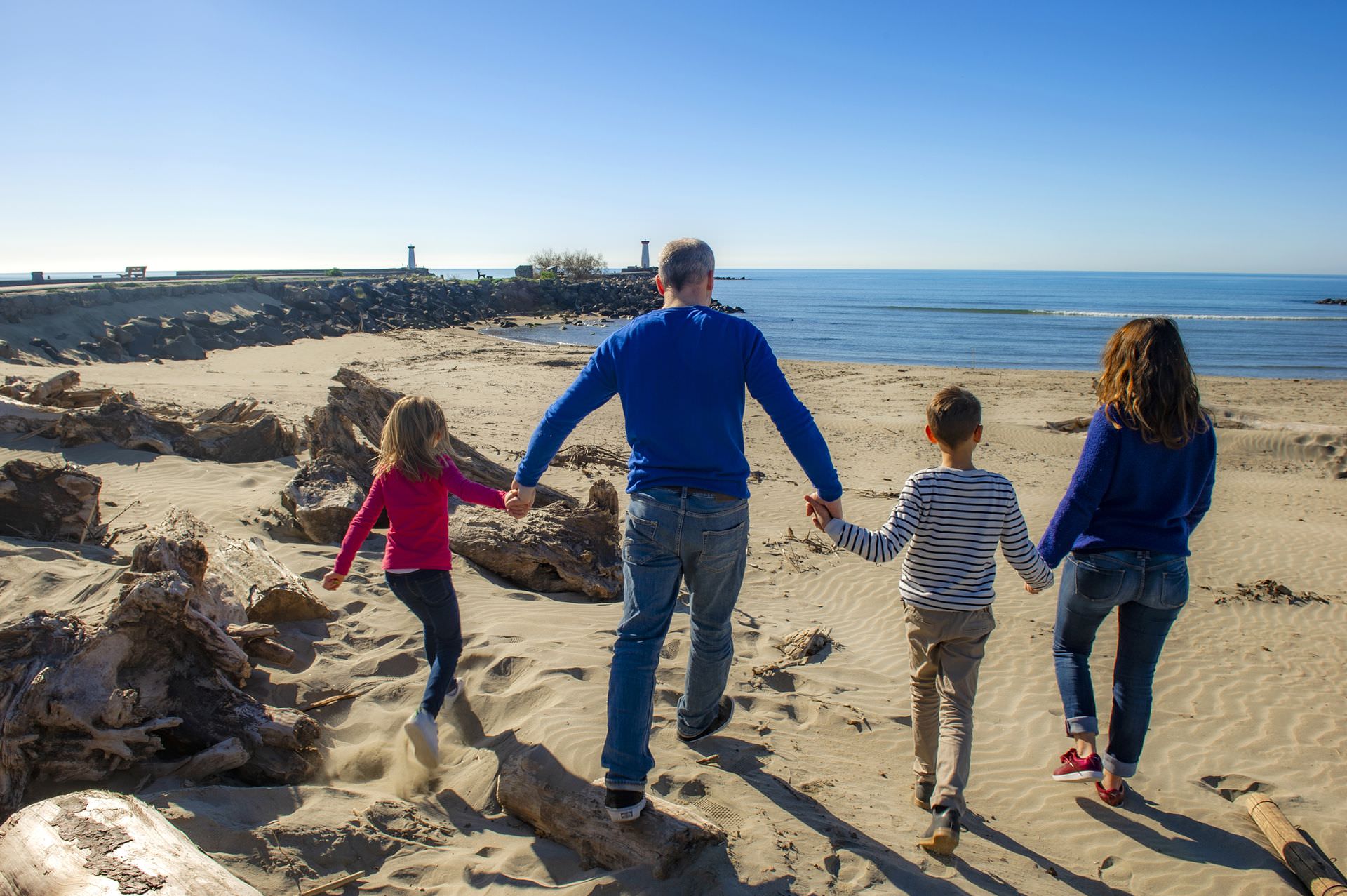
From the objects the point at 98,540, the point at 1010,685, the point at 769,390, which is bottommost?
the point at 1010,685

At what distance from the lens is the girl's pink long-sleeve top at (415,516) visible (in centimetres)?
358

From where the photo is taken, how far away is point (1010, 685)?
519 cm

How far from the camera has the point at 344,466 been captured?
7.00 metres

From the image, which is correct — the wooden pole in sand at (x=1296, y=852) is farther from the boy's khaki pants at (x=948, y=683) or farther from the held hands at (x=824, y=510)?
the held hands at (x=824, y=510)

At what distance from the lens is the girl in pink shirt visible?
358cm

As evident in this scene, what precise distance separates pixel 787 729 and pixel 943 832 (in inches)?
47.6

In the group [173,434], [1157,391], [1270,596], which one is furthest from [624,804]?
[173,434]

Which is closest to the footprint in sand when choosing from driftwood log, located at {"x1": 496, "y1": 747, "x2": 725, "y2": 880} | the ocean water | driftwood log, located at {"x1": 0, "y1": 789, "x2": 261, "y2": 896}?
driftwood log, located at {"x1": 496, "y1": 747, "x2": 725, "y2": 880}

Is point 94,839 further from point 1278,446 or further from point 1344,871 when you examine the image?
point 1278,446

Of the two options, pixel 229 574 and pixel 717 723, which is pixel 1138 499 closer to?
pixel 717 723

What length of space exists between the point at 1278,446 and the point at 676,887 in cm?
1456

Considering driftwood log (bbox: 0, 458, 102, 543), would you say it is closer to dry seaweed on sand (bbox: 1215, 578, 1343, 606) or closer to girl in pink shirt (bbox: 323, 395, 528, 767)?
girl in pink shirt (bbox: 323, 395, 528, 767)

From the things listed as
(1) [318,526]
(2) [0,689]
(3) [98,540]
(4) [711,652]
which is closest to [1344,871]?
(4) [711,652]

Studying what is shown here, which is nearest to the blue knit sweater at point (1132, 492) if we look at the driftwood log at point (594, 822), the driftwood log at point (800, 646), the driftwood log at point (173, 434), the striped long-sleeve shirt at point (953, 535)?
the striped long-sleeve shirt at point (953, 535)
